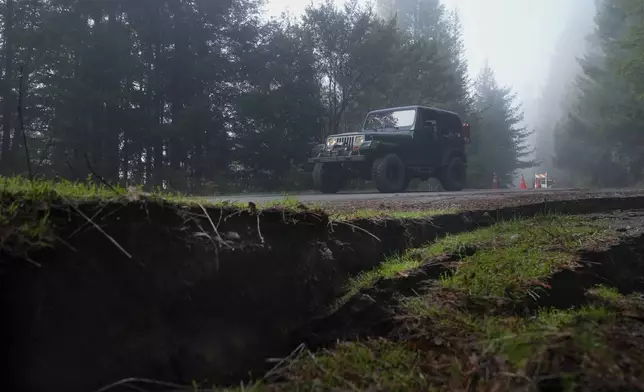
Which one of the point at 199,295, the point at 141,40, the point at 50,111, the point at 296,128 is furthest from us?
the point at 296,128

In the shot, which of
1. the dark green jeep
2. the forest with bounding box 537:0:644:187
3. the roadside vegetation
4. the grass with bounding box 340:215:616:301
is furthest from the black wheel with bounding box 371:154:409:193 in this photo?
the forest with bounding box 537:0:644:187

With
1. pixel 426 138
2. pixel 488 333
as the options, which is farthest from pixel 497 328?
pixel 426 138

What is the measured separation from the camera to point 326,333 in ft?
9.43

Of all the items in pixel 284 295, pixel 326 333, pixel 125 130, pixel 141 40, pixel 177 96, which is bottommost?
pixel 326 333

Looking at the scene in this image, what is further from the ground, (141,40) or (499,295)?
(141,40)

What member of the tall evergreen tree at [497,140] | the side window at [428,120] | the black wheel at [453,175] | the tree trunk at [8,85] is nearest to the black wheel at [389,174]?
the side window at [428,120]

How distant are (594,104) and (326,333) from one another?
3256cm

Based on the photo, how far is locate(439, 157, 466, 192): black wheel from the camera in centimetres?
1477

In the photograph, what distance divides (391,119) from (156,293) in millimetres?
11774

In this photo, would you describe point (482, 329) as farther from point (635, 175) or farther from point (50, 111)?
point (635, 175)

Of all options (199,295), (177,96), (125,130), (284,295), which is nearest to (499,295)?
(284,295)

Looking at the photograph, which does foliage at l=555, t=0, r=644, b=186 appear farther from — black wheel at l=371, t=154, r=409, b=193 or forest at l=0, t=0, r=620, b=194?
black wheel at l=371, t=154, r=409, b=193

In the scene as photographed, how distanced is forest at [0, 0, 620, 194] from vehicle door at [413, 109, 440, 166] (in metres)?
3.40

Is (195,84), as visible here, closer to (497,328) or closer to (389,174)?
(389,174)
